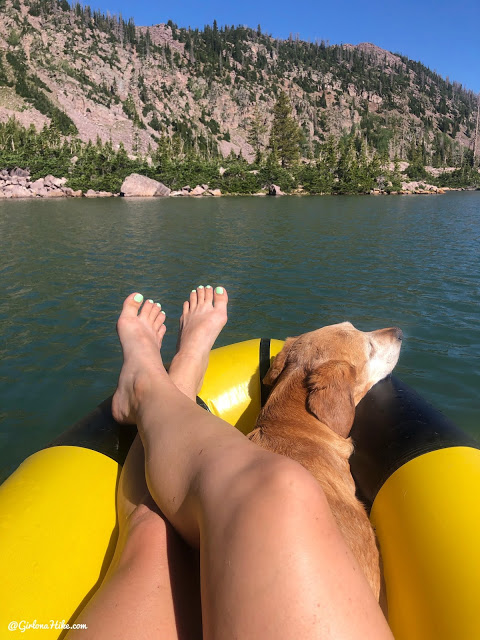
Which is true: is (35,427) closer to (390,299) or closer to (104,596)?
(104,596)

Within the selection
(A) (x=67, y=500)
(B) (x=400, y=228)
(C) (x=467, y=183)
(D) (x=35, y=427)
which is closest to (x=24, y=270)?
(D) (x=35, y=427)

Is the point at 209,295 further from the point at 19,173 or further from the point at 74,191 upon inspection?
the point at 19,173

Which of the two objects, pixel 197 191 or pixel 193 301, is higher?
pixel 197 191

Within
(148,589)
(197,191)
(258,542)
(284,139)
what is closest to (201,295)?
(148,589)

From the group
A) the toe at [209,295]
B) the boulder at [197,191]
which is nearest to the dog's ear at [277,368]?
the toe at [209,295]

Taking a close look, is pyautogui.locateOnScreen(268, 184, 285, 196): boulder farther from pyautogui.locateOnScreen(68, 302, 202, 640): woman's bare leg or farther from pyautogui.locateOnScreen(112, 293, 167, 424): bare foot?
pyautogui.locateOnScreen(68, 302, 202, 640): woman's bare leg

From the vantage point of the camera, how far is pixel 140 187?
5053 centimetres

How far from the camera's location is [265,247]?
1552cm

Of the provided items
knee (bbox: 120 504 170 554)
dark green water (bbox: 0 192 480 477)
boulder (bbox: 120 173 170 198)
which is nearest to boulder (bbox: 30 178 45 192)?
boulder (bbox: 120 173 170 198)

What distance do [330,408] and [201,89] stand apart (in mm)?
123464

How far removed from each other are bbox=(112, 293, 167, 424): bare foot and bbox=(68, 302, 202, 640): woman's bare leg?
751 millimetres

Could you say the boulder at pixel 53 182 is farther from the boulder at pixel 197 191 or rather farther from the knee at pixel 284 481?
the knee at pixel 284 481

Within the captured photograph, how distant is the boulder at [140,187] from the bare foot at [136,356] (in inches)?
1982

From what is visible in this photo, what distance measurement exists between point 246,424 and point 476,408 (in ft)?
10.0
